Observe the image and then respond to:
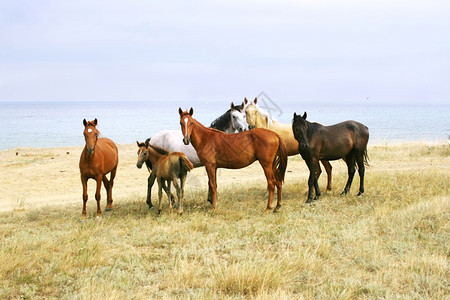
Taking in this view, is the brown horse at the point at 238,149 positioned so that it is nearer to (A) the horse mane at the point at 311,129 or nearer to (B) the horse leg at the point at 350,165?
(A) the horse mane at the point at 311,129

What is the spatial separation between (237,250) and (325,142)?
443 centimetres

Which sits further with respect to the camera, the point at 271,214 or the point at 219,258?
the point at 271,214

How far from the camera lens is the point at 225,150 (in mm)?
9070

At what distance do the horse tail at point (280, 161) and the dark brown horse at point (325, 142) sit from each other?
0.68m

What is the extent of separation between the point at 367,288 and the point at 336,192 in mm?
6199

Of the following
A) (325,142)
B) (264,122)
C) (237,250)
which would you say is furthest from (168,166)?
(325,142)

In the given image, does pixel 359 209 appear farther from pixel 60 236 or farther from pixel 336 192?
pixel 60 236

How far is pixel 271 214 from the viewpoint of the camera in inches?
344

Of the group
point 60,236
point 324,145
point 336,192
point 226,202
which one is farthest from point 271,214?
point 60,236

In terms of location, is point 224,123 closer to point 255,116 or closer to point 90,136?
point 255,116

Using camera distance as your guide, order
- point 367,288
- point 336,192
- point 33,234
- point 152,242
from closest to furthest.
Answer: point 367,288, point 152,242, point 33,234, point 336,192

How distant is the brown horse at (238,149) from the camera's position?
29.4ft

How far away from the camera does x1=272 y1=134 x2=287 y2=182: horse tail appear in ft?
30.0

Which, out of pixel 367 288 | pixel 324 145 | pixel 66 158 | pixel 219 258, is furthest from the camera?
pixel 66 158
